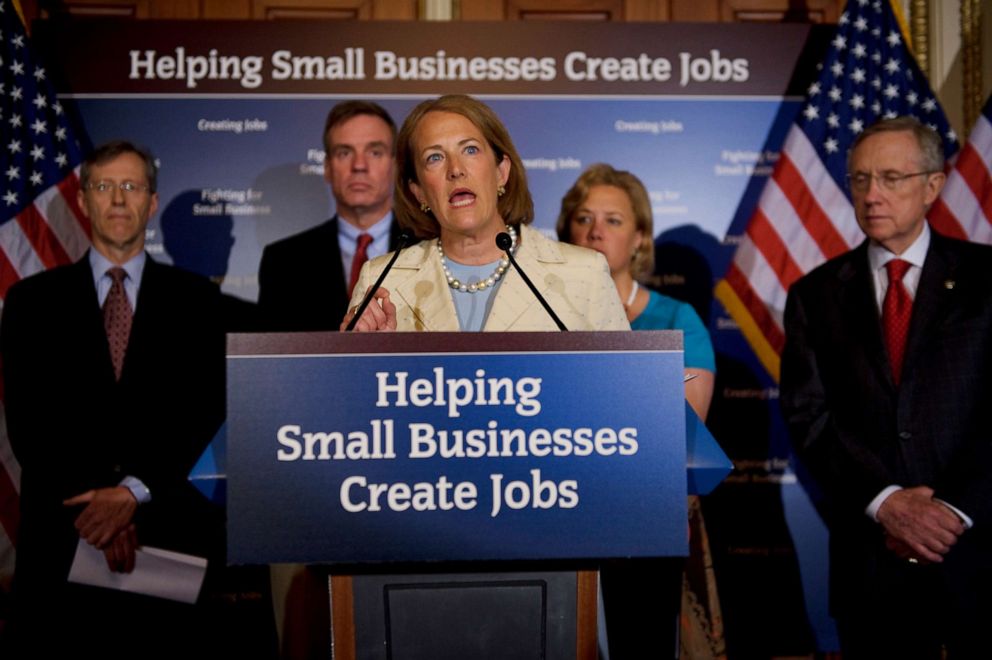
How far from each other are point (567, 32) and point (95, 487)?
2.42m

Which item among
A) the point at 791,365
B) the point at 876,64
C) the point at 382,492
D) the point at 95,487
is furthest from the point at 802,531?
the point at 382,492

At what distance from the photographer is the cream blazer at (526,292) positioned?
7.01 ft

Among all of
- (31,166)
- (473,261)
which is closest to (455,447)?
(473,261)

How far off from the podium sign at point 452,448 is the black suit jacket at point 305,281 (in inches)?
84.7

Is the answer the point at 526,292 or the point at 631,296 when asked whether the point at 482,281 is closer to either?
the point at 526,292

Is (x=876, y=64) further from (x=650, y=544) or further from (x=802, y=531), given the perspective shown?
(x=650, y=544)

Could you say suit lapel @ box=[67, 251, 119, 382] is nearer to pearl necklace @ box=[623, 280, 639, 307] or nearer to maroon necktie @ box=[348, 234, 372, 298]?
maroon necktie @ box=[348, 234, 372, 298]

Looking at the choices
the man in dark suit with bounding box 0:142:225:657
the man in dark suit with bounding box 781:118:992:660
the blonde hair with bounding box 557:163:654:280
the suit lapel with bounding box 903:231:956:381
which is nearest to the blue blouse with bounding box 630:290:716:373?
the blonde hair with bounding box 557:163:654:280

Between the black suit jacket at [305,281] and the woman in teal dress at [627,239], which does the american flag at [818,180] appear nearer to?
the woman in teal dress at [627,239]

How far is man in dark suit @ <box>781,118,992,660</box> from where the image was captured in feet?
9.63

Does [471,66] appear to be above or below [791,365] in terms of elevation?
above

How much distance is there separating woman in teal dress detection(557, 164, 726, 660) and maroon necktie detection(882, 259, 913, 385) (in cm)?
55

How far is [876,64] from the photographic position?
168 inches

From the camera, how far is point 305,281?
4.11 m
